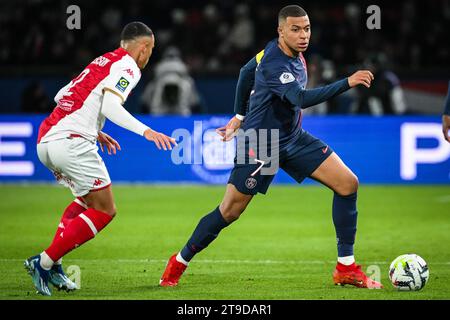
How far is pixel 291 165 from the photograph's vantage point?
7.91 meters

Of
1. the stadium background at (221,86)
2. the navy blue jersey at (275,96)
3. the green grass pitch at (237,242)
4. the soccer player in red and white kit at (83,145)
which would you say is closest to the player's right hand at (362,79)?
the navy blue jersey at (275,96)

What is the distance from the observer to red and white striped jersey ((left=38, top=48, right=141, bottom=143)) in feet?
24.0

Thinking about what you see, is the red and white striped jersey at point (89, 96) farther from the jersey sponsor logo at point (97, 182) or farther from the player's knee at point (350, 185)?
the player's knee at point (350, 185)

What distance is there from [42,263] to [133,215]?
19.7ft

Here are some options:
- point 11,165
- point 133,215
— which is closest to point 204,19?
point 11,165

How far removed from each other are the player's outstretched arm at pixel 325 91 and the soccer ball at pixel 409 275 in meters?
1.49

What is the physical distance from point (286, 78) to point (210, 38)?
46.8ft

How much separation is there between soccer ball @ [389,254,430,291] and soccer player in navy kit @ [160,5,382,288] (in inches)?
8.8

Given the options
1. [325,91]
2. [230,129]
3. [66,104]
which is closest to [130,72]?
[66,104]

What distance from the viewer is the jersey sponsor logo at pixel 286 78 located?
295 inches

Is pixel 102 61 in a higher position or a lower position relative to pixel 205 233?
higher

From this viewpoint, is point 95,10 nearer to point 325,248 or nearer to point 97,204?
point 325,248

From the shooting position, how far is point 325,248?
10164mm

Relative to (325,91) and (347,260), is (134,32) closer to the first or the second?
(325,91)
